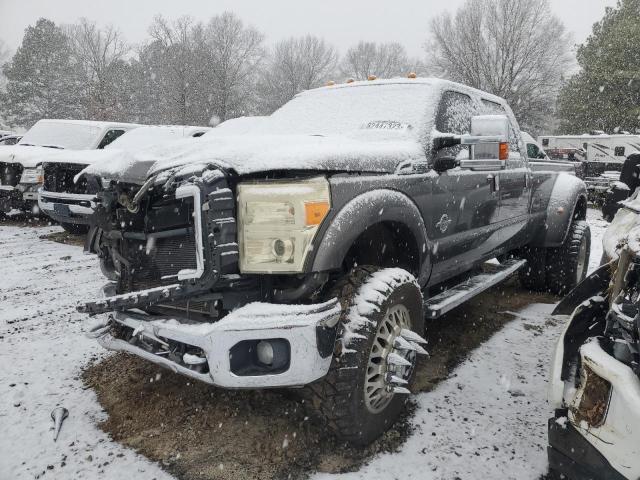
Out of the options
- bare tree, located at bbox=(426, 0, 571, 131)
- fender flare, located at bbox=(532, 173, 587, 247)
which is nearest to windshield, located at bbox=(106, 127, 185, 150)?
fender flare, located at bbox=(532, 173, 587, 247)

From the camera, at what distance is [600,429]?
165cm

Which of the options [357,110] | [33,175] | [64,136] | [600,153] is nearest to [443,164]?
[357,110]

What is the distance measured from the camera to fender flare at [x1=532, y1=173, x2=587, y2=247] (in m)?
4.98

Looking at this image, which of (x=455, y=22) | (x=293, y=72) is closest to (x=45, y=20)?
(x=293, y=72)

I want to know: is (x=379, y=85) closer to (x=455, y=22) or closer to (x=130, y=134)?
(x=130, y=134)

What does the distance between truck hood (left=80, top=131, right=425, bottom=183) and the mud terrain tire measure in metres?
0.58

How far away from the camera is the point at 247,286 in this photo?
229 centimetres

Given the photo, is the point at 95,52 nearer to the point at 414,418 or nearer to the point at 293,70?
the point at 293,70

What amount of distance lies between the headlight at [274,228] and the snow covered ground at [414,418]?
3.49ft

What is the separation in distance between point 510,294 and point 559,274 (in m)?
0.54

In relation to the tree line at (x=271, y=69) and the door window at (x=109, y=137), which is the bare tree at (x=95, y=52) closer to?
the tree line at (x=271, y=69)

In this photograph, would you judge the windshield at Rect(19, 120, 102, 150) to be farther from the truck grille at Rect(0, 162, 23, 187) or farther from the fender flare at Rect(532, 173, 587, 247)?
the fender flare at Rect(532, 173, 587, 247)

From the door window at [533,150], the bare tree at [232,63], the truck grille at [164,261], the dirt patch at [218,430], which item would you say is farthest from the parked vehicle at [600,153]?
the bare tree at [232,63]

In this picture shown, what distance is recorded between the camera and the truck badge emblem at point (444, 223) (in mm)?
3160
